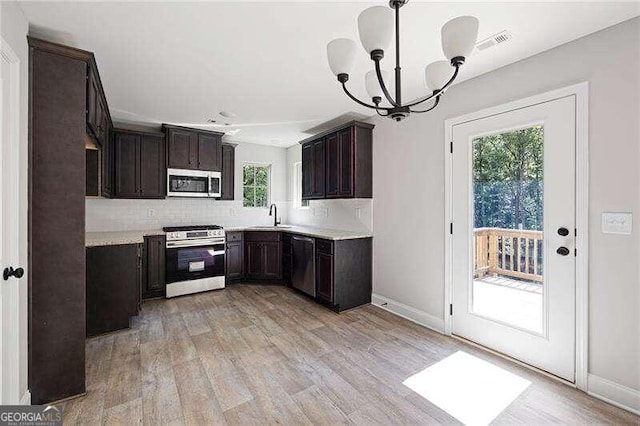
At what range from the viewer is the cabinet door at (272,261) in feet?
15.3

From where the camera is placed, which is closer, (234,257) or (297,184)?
(234,257)

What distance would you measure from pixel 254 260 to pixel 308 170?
1.71 metres

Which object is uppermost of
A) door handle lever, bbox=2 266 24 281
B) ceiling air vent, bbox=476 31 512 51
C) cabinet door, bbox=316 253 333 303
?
ceiling air vent, bbox=476 31 512 51

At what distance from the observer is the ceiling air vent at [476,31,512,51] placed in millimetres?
1976

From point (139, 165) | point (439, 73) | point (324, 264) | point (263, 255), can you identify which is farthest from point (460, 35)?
point (139, 165)

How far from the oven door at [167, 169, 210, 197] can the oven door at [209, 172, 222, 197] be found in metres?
0.05

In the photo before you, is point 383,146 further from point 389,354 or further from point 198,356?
point 198,356

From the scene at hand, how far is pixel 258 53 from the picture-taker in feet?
7.30

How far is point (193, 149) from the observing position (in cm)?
436

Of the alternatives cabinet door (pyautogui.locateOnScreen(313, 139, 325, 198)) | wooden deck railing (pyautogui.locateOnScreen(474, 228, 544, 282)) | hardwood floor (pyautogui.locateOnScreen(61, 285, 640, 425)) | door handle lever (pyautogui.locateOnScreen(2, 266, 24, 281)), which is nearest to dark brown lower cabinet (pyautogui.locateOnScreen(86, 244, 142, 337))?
hardwood floor (pyautogui.locateOnScreen(61, 285, 640, 425))

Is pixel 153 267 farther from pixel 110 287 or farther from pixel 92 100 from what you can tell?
pixel 92 100

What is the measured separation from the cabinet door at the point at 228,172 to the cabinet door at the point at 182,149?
507mm

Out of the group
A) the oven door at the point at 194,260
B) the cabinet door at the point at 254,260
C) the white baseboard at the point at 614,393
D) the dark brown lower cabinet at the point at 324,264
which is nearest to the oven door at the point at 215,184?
the dark brown lower cabinet at the point at 324,264

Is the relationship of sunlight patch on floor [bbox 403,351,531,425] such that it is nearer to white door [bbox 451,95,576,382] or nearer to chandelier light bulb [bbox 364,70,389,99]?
white door [bbox 451,95,576,382]
